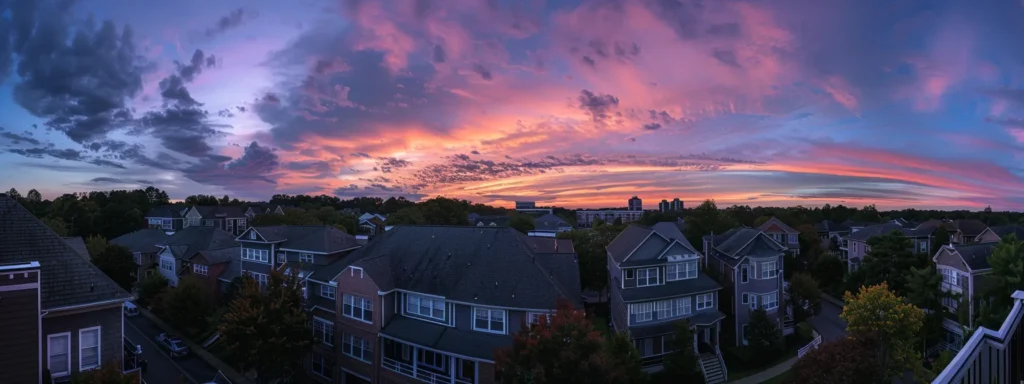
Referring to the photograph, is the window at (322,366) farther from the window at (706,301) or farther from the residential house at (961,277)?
the residential house at (961,277)

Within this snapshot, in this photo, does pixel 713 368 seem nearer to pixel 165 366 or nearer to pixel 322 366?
pixel 322 366

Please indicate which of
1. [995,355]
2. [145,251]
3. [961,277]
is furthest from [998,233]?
[145,251]

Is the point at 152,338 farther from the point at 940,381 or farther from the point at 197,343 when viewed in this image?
the point at 940,381

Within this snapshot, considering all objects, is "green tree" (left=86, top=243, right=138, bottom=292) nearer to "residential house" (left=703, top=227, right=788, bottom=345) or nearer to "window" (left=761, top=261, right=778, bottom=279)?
"residential house" (left=703, top=227, right=788, bottom=345)

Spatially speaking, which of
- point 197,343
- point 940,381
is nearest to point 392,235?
point 197,343

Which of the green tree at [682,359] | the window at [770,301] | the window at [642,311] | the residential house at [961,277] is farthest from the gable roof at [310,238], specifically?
the residential house at [961,277]

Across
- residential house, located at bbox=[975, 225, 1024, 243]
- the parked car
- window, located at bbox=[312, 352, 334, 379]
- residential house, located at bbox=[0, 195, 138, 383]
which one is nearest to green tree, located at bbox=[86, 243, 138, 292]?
the parked car
